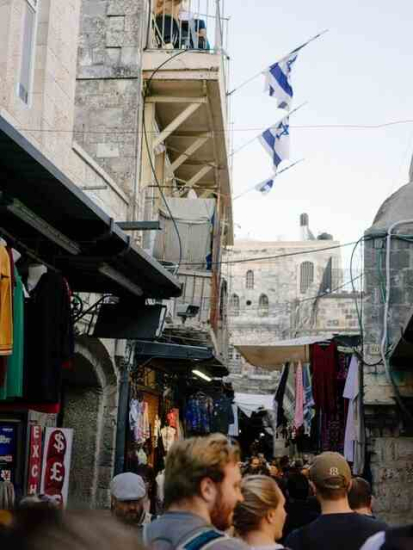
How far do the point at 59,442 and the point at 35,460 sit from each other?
0.44m

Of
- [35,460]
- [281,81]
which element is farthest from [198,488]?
[281,81]

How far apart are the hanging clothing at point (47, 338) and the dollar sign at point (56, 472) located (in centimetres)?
288

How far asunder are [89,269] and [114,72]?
25.5 ft

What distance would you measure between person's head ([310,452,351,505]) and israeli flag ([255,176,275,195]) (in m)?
12.3

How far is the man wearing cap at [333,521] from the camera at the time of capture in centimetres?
390

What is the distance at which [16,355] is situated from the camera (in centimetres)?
534

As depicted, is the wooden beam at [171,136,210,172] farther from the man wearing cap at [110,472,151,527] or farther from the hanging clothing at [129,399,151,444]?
the man wearing cap at [110,472,151,527]

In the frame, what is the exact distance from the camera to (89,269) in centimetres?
681

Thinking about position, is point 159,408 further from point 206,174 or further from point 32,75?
point 32,75

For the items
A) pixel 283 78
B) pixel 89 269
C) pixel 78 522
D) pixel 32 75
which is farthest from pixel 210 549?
pixel 283 78

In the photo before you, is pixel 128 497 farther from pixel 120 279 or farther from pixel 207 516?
pixel 120 279

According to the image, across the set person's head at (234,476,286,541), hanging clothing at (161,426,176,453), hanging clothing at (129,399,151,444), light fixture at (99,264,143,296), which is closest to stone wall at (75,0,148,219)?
hanging clothing at (129,399,151,444)

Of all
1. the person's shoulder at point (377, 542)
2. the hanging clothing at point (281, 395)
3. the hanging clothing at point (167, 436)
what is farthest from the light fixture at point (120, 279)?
the hanging clothing at point (167, 436)

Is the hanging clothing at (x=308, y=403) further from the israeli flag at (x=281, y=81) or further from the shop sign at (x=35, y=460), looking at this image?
the shop sign at (x=35, y=460)
